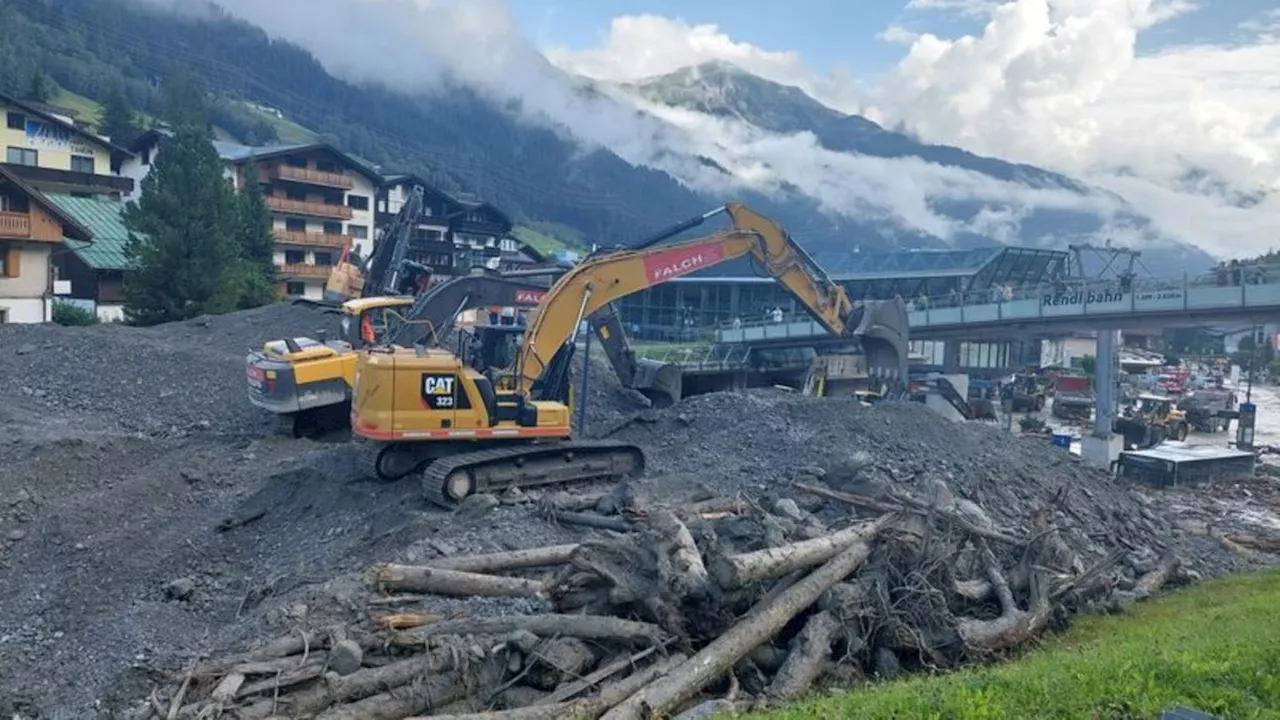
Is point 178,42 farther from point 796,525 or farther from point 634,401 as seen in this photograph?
point 796,525

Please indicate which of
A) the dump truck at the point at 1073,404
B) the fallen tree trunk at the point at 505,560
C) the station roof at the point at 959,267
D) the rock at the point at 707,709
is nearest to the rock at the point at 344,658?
the fallen tree trunk at the point at 505,560

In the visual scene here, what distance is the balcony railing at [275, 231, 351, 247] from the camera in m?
51.7

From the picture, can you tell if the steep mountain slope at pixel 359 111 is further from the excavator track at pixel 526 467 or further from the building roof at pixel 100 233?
the excavator track at pixel 526 467

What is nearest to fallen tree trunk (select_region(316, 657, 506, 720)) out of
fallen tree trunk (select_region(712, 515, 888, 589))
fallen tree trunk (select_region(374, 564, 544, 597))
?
fallen tree trunk (select_region(374, 564, 544, 597))

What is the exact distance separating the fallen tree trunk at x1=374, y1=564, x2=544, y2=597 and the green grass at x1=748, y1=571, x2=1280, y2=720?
332 cm

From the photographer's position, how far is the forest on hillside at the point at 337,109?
342 ft

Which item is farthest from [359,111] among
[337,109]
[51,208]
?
[51,208]

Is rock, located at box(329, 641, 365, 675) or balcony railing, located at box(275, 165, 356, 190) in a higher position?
balcony railing, located at box(275, 165, 356, 190)

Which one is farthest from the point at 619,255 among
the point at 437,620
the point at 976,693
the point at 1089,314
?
the point at 1089,314

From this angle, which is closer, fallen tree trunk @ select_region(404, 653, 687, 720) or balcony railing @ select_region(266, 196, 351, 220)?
fallen tree trunk @ select_region(404, 653, 687, 720)

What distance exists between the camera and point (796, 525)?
11391 mm

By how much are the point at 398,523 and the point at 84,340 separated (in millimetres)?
16655

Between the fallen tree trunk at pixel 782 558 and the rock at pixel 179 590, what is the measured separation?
668cm

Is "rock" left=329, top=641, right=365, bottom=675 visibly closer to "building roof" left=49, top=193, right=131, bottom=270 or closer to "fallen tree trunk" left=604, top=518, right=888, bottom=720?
"fallen tree trunk" left=604, top=518, right=888, bottom=720
